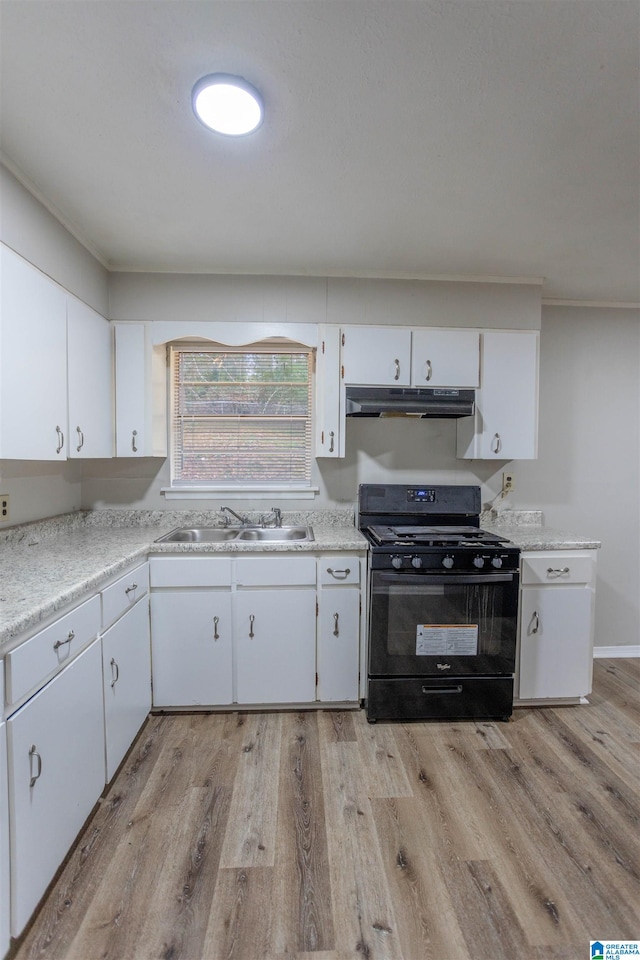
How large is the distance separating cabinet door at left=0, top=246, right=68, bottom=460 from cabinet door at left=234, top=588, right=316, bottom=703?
47.2 inches

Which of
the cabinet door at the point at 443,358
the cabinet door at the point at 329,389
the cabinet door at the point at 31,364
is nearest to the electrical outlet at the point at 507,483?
the cabinet door at the point at 443,358

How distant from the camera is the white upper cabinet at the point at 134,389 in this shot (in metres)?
2.51

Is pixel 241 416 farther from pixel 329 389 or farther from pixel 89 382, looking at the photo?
pixel 89 382

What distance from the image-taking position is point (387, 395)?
244 cm

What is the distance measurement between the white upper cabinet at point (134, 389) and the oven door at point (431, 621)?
1.59 meters

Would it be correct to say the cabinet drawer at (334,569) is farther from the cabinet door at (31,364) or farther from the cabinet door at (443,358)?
the cabinet door at (31,364)

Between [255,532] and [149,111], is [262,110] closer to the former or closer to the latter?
[149,111]

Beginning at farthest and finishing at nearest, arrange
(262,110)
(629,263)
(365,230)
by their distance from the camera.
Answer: (629,263), (365,230), (262,110)

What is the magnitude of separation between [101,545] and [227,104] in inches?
74.7

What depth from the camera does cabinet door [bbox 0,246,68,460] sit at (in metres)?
1.60

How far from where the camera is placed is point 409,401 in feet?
8.00

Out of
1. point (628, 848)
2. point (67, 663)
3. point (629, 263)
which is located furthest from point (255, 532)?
point (629, 263)

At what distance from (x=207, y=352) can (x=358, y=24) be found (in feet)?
6.28

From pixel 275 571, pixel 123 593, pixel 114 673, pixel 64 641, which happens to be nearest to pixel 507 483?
pixel 275 571
